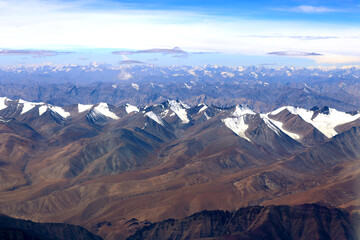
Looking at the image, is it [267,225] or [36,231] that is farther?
[267,225]

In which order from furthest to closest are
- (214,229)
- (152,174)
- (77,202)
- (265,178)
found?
(152,174) → (265,178) → (77,202) → (214,229)

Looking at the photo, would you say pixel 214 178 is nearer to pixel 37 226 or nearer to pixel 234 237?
pixel 234 237

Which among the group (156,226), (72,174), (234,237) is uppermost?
(234,237)

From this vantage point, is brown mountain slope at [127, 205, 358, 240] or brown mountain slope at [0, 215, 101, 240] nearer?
brown mountain slope at [0, 215, 101, 240]

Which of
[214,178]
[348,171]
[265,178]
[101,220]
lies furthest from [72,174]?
[348,171]

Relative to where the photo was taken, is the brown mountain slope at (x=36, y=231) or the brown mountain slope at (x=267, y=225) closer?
the brown mountain slope at (x=36, y=231)

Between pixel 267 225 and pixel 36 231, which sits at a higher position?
pixel 36 231

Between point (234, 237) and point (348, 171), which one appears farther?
point (348, 171)

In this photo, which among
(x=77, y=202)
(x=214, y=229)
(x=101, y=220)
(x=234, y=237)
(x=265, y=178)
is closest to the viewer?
(x=234, y=237)

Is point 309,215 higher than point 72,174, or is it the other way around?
point 309,215
